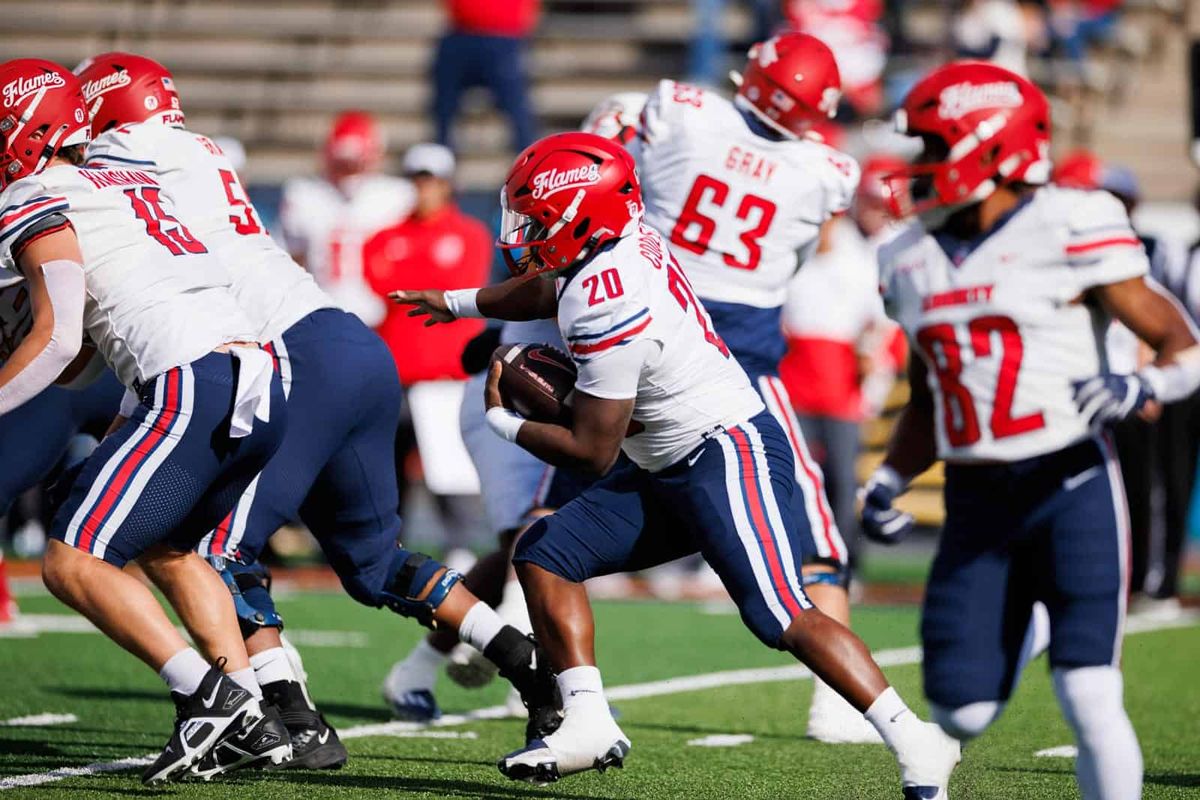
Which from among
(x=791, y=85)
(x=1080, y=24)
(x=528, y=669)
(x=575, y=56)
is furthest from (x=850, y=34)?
(x=528, y=669)

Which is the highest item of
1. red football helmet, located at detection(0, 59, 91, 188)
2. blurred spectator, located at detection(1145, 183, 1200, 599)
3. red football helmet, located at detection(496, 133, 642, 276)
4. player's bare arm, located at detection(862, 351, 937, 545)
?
red football helmet, located at detection(0, 59, 91, 188)

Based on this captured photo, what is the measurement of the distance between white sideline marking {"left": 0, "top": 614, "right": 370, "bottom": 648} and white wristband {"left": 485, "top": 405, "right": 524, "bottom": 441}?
3.19 metres

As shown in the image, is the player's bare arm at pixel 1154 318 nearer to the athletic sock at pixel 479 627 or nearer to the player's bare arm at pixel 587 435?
the player's bare arm at pixel 587 435

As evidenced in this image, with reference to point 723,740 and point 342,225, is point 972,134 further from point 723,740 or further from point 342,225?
point 342,225

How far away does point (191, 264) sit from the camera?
174 inches

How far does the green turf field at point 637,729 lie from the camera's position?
14.7ft

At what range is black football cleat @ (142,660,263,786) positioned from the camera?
13.7ft

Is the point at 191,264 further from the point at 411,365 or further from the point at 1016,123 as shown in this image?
the point at 411,365

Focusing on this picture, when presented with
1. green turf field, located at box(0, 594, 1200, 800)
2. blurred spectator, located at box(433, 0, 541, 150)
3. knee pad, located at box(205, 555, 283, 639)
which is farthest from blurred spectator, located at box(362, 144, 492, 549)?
knee pad, located at box(205, 555, 283, 639)

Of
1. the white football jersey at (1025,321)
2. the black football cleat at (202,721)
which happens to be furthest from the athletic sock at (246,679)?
the white football jersey at (1025,321)

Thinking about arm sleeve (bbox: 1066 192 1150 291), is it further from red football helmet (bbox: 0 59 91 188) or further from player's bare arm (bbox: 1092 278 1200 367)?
red football helmet (bbox: 0 59 91 188)

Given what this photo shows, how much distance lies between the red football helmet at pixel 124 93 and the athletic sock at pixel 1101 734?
2.72m

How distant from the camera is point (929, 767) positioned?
154 inches

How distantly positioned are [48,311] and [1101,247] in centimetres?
229
